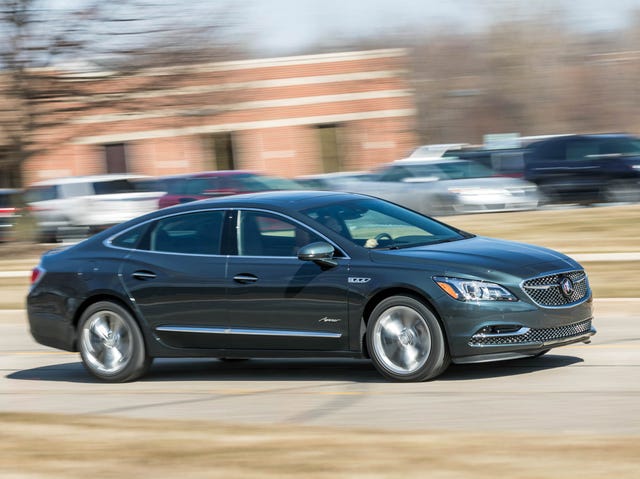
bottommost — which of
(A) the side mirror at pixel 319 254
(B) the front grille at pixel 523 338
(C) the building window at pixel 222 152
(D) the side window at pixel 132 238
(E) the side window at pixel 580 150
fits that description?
(B) the front grille at pixel 523 338

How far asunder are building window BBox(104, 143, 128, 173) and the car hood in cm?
4403

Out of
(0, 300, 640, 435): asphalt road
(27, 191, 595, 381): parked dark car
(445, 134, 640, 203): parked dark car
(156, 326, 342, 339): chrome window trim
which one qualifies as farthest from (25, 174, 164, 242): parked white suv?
(156, 326, 342, 339): chrome window trim

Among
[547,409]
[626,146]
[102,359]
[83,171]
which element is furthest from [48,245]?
[83,171]

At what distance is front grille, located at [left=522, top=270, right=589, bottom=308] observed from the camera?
8.40 meters

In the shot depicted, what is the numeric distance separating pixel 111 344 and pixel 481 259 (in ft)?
10.6

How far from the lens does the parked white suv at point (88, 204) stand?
27.7m

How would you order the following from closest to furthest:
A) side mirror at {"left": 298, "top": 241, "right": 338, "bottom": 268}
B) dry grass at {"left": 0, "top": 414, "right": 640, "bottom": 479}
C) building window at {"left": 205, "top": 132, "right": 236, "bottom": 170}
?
1. dry grass at {"left": 0, "top": 414, "right": 640, "bottom": 479}
2. side mirror at {"left": 298, "top": 241, "right": 338, "bottom": 268}
3. building window at {"left": 205, "top": 132, "right": 236, "bottom": 170}

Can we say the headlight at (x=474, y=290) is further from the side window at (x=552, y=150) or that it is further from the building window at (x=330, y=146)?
the building window at (x=330, y=146)

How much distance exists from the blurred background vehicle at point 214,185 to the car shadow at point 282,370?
53.6 feet

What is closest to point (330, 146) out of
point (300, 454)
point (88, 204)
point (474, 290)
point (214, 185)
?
point (214, 185)

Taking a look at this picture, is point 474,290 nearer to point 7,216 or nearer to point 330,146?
→ point 7,216

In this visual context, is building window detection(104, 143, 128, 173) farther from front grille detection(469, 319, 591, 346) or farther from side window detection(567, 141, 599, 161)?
→ front grille detection(469, 319, 591, 346)

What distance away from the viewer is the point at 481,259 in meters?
8.52

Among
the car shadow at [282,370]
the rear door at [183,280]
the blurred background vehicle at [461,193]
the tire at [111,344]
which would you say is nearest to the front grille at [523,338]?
the car shadow at [282,370]
